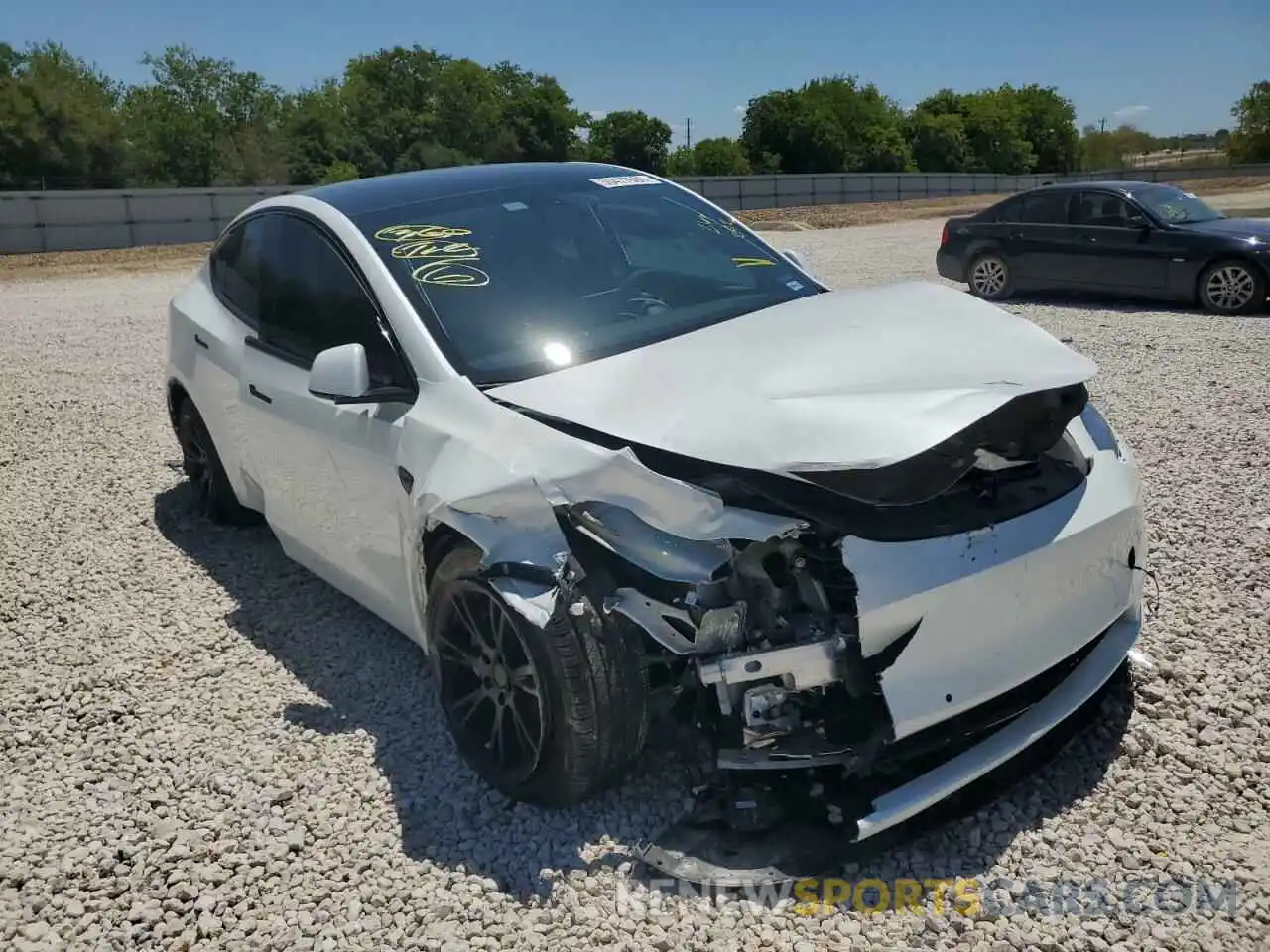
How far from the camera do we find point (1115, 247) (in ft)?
38.7

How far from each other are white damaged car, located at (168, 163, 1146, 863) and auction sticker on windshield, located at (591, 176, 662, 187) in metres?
0.81

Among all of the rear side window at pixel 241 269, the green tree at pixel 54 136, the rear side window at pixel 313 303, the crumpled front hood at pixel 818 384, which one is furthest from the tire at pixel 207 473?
the green tree at pixel 54 136

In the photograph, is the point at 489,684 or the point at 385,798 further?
the point at 385,798

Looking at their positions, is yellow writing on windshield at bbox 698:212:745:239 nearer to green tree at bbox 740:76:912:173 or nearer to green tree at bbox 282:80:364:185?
green tree at bbox 282:80:364:185

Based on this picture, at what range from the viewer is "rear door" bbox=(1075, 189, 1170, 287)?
11.5m

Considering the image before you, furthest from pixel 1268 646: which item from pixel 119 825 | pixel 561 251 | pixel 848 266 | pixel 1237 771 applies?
pixel 848 266

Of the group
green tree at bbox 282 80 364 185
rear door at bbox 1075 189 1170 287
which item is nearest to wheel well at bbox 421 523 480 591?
rear door at bbox 1075 189 1170 287

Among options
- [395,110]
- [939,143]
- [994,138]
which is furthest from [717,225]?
[994,138]

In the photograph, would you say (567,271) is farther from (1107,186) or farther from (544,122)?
(544,122)

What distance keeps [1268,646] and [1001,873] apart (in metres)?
1.75

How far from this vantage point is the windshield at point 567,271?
351cm

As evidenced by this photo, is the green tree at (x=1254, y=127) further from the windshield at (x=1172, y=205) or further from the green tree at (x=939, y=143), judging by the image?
the windshield at (x=1172, y=205)

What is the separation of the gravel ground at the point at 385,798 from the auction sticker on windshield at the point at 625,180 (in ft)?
6.87

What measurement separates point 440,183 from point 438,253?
0.67 metres
